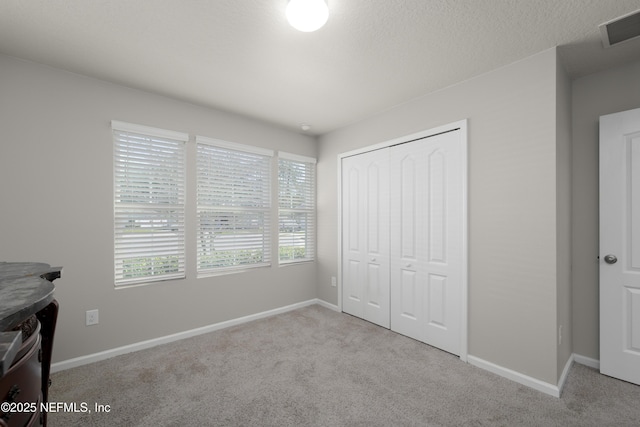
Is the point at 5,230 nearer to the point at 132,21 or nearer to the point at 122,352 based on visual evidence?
the point at 122,352

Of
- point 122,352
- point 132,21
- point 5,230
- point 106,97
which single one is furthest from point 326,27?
point 122,352

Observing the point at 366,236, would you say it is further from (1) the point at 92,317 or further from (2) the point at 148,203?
(1) the point at 92,317

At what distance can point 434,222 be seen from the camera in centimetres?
287

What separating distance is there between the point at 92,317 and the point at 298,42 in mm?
2885

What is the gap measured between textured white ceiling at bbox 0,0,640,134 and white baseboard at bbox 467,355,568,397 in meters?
2.48

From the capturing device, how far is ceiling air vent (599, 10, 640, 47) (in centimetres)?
178

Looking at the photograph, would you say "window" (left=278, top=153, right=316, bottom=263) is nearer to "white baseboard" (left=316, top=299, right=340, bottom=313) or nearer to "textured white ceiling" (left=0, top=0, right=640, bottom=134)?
"white baseboard" (left=316, top=299, right=340, bottom=313)

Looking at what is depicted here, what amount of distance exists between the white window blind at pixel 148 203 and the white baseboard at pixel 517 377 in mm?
2963

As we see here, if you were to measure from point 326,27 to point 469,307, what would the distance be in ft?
8.33

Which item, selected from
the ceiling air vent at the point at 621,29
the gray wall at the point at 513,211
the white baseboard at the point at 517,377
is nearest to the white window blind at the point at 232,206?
the gray wall at the point at 513,211

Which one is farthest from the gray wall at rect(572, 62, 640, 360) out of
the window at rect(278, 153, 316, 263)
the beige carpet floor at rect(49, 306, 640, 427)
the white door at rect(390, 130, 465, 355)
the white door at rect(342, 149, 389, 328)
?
the window at rect(278, 153, 316, 263)

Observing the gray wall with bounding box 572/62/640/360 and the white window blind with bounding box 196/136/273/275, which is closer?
the gray wall with bounding box 572/62/640/360

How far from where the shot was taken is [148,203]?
285 cm

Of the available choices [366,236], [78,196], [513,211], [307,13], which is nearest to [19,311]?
[307,13]
